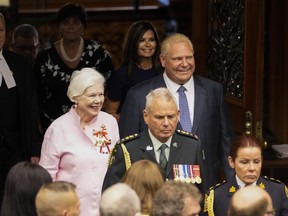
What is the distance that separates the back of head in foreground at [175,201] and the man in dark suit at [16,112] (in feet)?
8.21

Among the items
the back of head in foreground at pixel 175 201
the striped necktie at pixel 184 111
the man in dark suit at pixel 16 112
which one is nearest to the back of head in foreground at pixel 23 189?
the back of head in foreground at pixel 175 201

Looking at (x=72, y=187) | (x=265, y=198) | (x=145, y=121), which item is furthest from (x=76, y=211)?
(x=145, y=121)

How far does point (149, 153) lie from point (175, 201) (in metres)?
1.32

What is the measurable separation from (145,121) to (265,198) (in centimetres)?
174

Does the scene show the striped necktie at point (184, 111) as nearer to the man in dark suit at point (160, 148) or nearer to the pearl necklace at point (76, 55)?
the man in dark suit at point (160, 148)

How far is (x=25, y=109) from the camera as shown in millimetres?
8258

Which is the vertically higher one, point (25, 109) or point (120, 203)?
point (25, 109)

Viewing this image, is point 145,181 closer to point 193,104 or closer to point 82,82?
point 82,82

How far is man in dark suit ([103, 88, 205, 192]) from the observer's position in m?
7.01

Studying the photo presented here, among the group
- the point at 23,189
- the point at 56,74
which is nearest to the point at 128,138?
the point at 23,189

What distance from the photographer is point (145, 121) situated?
286 inches

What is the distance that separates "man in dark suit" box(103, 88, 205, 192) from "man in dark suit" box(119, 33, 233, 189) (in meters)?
0.57

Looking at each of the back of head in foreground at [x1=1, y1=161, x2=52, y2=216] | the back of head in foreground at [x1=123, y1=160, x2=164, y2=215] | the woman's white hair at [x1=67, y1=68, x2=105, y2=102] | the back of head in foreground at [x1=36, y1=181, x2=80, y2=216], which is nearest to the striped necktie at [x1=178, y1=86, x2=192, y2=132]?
the woman's white hair at [x1=67, y1=68, x2=105, y2=102]

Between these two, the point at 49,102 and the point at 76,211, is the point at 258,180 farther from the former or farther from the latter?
the point at 49,102
